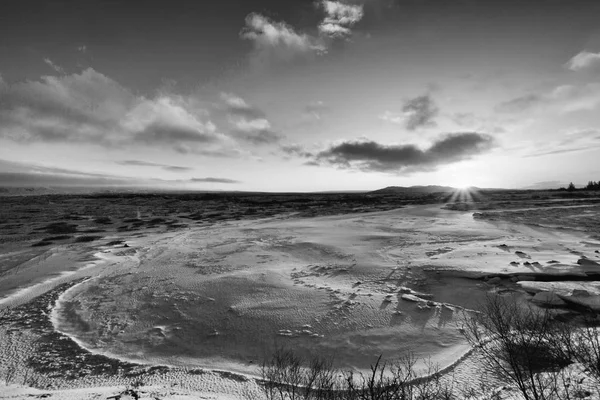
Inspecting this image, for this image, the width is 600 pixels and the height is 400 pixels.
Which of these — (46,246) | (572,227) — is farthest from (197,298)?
(572,227)

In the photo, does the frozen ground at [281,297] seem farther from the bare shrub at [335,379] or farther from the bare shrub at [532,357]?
the bare shrub at [532,357]

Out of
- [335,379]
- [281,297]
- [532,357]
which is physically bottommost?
[281,297]

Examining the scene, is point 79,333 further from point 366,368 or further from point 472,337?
point 472,337

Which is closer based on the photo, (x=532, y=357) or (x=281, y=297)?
(x=532, y=357)

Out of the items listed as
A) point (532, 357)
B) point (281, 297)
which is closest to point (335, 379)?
point (532, 357)

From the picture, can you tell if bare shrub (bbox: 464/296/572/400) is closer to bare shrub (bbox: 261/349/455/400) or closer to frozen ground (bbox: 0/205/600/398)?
frozen ground (bbox: 0/205/600/398)

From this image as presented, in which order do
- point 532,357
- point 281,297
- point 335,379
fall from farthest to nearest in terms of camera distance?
1. point 281,297
2. point 532,357
3. point 335,379

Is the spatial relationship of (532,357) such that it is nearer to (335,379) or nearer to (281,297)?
(335,379)

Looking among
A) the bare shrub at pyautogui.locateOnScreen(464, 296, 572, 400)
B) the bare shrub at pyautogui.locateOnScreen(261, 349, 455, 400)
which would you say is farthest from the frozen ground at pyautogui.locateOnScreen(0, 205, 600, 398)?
the bare shrub at pyautogui.locateOnScreen(464, 296, 572, 400)

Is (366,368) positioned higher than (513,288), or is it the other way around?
(513,288)
